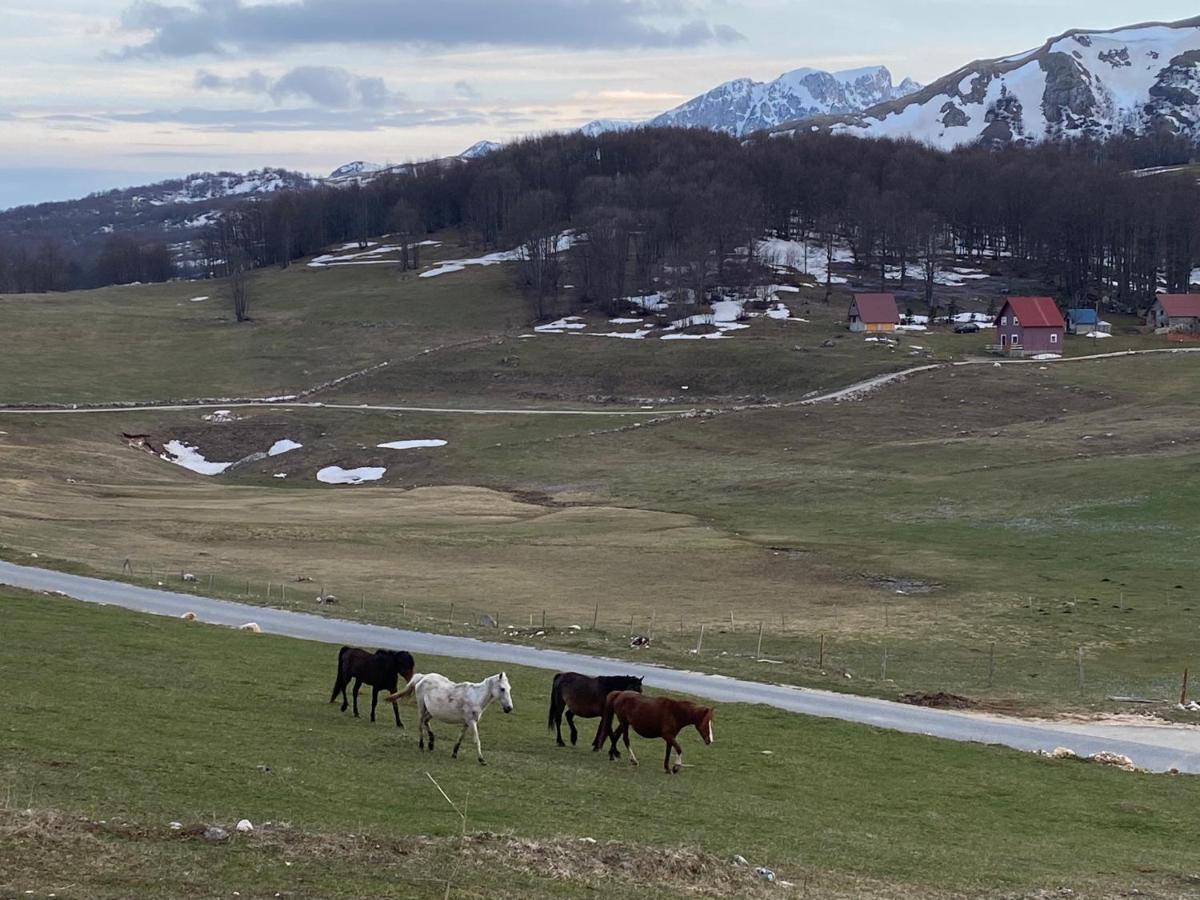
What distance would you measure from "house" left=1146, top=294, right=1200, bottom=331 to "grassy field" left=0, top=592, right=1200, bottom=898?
145543 mm

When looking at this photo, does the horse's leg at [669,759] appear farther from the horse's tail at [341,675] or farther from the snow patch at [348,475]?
the snow patch at [348,475]

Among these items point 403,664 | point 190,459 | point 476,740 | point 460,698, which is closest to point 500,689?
point 460,698

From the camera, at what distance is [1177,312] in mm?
160125

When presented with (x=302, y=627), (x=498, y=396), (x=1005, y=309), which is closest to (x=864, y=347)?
(x=1005, y=309)

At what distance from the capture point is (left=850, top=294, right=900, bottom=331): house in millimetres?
155125

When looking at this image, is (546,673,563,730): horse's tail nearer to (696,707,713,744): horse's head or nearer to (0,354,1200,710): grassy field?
(696,707,713,744): horse's head

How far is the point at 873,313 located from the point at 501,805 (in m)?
142

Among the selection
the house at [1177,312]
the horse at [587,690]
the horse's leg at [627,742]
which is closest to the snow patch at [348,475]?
the horse at [587,690]

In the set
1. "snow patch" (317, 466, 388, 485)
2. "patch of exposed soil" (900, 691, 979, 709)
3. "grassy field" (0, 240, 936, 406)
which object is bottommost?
"snow patch" (317, 466, 388, 485)

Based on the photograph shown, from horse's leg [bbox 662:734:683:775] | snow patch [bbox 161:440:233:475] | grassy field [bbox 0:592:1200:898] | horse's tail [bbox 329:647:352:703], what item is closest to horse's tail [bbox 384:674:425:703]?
grassy field [bbox 0:592:1200:898]

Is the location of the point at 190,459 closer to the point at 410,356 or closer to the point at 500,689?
the point at 410,356

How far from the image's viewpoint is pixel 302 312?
19062cm

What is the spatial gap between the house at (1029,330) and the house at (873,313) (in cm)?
1445

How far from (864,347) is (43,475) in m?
86.2
